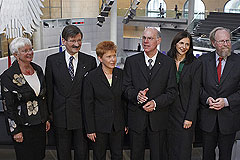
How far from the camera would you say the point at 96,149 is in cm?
333

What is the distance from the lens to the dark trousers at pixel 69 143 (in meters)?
3.42

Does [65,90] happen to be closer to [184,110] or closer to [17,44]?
[17,44]

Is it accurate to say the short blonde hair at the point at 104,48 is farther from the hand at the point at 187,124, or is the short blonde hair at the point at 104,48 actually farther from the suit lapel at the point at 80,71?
the hand at the point at 187,124

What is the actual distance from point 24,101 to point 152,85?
4.41 feet

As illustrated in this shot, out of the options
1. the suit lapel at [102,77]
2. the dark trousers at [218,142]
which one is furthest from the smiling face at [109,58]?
the dark trousers at [218,142]

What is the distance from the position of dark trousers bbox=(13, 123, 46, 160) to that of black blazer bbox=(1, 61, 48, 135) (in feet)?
0.32

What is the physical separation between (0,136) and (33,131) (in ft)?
2.94

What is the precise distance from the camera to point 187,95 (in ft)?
11.1

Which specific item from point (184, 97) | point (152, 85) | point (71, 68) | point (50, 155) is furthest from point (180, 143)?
point (50, 155)

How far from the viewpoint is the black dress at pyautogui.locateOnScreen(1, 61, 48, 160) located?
3139 mm

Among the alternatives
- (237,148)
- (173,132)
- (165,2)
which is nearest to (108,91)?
(173,132)

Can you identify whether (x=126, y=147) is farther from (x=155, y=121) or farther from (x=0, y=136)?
(x=0, y=136)

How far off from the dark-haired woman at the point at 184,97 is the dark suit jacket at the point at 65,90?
984 millimetres

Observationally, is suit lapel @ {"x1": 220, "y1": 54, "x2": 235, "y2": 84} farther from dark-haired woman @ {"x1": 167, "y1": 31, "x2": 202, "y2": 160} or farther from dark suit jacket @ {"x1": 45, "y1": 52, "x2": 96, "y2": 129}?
dark suit jacket @ {"x1": 45, "y1": 52, "x2": 96, "y2": 129}
